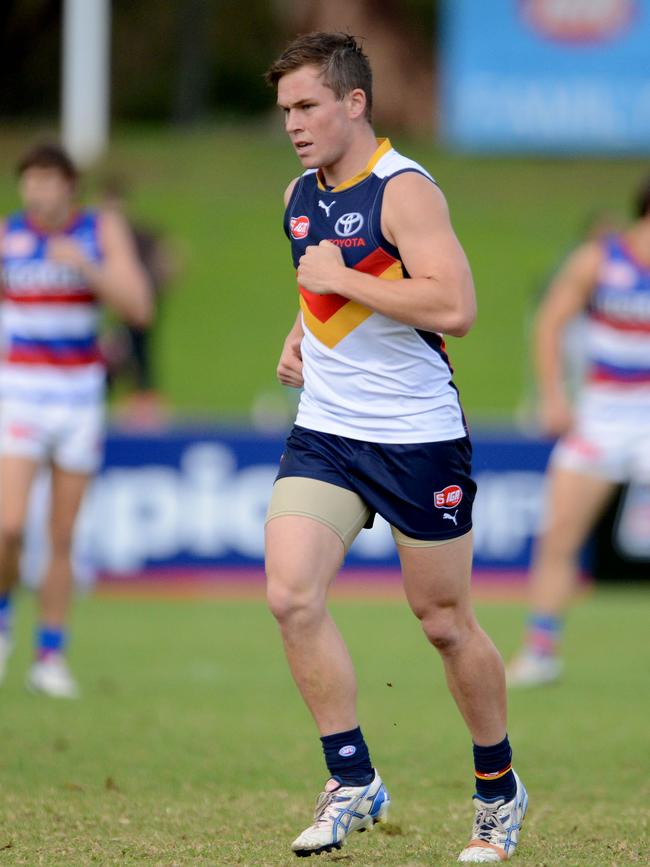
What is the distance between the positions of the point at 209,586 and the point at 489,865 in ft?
25.1

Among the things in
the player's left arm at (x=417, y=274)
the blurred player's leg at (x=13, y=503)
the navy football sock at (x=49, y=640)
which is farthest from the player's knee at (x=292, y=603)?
the navy football sock at (x=49, y=640)

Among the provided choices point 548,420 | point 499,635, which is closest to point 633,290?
point 548,420

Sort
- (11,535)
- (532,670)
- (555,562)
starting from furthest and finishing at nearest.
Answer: (555,562) → (532,670) → (11,535)

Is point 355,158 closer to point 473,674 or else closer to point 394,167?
point 394,167

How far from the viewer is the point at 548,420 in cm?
865

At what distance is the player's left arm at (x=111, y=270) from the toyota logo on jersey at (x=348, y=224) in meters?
3.20

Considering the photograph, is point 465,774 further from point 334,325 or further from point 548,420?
point 548,420

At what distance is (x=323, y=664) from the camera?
15.7 ft

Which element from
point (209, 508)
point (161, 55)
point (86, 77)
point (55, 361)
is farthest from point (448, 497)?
point (161, 55)

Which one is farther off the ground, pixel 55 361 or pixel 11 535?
pixel 55 361

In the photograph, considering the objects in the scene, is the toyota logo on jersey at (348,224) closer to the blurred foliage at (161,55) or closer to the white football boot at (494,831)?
the white football boot at (494,831)

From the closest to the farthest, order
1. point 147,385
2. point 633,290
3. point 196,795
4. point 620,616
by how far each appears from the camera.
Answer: point 196,795 → point 633,290 → point 620,616 → point 147,385

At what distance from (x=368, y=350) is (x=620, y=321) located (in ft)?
13.1

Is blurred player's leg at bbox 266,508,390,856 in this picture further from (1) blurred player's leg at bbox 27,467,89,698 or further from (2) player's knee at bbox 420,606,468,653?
(1) blurred player's leg at bbox 27,467,89,698
